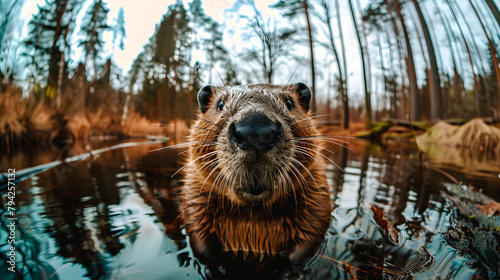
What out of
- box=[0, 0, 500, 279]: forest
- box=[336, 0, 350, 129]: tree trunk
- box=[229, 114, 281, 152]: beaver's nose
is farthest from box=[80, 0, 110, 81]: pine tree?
box=[336, 0, 350, 129]: tree trunk

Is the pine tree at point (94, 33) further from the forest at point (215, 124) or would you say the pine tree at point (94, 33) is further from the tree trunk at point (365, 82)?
the tree trunk at point (365, 82)

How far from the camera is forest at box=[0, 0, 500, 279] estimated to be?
4.26 feet

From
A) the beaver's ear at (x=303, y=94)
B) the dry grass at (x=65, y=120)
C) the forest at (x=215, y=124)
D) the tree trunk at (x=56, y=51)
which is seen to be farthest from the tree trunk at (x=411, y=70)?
the tree trunk at (x=56, y=51)

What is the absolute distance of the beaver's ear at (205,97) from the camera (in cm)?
184

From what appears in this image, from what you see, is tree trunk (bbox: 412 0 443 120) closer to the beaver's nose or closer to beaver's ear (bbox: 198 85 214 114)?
the beaver's nose

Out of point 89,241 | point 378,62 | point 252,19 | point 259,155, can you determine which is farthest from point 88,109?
point 378,62

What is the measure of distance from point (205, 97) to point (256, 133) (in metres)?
1.00

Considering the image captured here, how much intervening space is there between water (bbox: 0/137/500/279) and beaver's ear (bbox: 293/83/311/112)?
928 millimetres

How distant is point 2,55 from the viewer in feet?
6.73

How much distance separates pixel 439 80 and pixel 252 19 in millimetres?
1366

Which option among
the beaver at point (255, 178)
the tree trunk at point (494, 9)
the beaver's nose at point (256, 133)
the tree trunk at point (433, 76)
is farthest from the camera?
the tree trunk at point (433, 76)

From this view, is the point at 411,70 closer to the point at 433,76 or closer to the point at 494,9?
the point at 433,76

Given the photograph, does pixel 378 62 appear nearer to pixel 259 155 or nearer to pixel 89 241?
pixel 259 155

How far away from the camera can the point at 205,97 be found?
1911 mm
